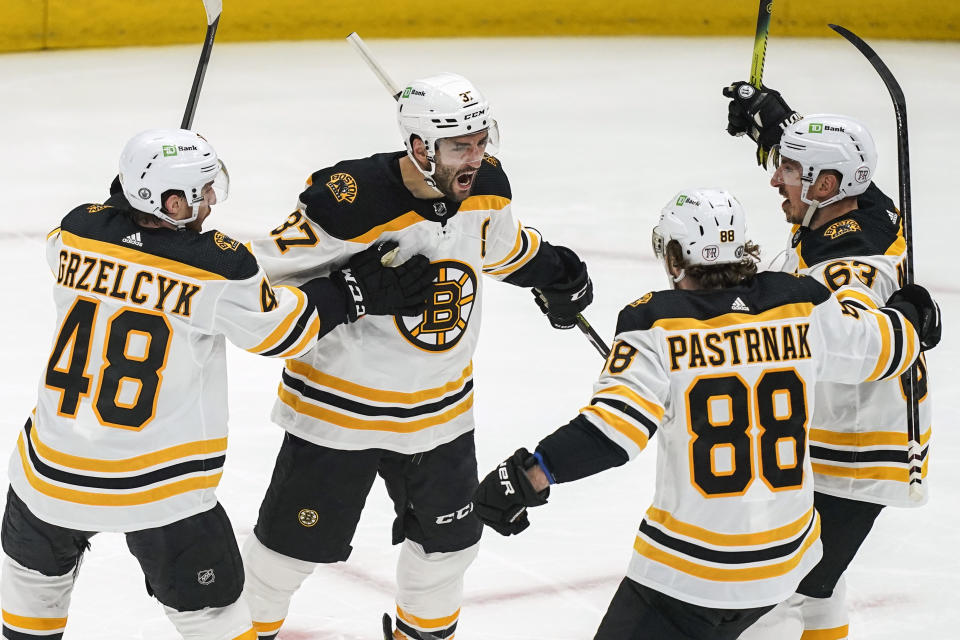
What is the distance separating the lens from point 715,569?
8.29ft

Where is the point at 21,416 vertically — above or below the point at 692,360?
below

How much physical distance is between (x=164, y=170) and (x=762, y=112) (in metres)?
1.57

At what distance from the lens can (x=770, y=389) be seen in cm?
248

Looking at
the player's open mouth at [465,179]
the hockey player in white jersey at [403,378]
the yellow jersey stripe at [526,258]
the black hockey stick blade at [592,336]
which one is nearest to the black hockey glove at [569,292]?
the black hockey stick blade at [592,336]

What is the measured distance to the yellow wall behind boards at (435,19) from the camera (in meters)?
9.94

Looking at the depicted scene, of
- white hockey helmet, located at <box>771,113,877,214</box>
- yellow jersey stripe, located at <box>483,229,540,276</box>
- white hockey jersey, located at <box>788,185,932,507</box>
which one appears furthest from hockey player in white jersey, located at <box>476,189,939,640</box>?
yellow jersey stripe, located at <box>483,229,540,276</box>

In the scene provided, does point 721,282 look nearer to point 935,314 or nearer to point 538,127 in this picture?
point 935,314

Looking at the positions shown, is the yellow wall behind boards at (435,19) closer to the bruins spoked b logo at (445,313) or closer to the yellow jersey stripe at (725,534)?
the bruins spoked b logo at (445,313)

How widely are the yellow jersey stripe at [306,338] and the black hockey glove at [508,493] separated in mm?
571

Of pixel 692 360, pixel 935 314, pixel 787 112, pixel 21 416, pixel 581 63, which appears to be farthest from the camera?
pixel 581 63

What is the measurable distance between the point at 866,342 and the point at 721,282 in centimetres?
33

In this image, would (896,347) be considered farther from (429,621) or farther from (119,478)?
(119,478)

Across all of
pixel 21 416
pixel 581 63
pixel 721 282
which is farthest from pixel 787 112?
pixel 581 63

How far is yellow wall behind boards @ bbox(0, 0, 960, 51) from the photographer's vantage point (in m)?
9.94
